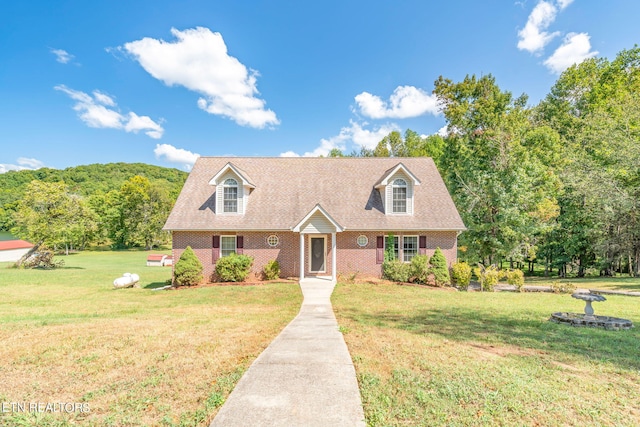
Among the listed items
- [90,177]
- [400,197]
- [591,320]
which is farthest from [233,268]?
[90,177]

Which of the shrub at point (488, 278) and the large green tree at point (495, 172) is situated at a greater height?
the large green tree at point (495, 172)

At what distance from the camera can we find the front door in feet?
61.3

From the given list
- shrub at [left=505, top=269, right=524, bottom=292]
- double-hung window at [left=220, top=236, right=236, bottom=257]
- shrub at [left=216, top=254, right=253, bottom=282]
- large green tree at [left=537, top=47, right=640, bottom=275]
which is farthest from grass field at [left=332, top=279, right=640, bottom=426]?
large green tree at [left=537, top=47, right=640, bottom=275]

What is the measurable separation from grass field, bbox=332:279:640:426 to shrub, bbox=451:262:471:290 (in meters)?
6.25

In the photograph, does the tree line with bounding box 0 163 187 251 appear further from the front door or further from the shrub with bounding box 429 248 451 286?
the shrub with bounding box 429 248 451 286

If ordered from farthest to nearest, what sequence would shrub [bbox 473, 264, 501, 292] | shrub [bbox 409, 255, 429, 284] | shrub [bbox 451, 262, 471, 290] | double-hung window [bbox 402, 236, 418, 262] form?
double-hung window [bbox 402, 236, 418, 262], shrub [bbox 409, 255, 429, 284], shrub [bbox 473, 264, 501, 292], shrub [bbox 451, 262, 471, 290]

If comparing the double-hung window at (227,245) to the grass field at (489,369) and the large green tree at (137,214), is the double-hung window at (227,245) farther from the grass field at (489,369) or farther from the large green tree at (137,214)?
the large green tree at (137,214)

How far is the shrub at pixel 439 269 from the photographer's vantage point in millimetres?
17098

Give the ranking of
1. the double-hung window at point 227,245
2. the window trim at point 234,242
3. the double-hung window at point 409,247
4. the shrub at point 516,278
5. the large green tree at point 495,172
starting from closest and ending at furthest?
the shrub at point 516,278 < the window trim at point 234,242 < the double-hung window at point 227,245 < the double-hung window at point 409,247 < the large green tree at point 495,172

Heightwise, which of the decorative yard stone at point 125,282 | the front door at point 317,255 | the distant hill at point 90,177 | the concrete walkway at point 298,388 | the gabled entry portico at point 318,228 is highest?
the distant hill at point 90,177

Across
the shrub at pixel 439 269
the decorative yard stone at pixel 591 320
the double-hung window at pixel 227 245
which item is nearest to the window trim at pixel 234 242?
the double-hung window at pixel 227 245

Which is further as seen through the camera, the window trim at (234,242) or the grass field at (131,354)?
the window trim at (234,242)

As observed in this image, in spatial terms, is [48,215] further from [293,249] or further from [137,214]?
[137,214]

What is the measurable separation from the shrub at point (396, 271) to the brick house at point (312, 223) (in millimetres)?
548
